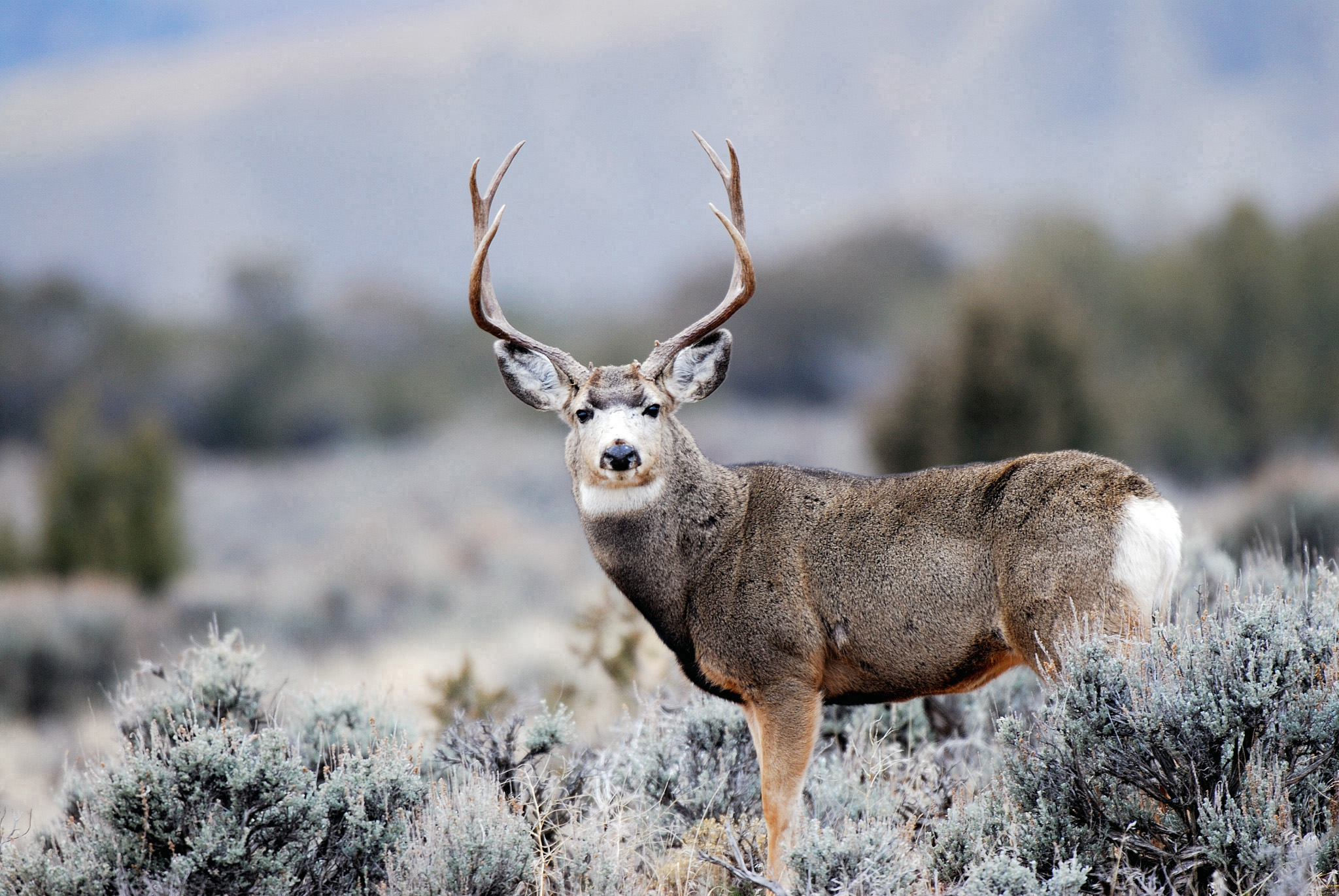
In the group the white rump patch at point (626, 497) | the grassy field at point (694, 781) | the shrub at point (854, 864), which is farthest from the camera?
the white rump patch at point (626, 497)

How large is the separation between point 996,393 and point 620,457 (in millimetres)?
15542

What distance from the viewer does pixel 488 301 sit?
6469mm

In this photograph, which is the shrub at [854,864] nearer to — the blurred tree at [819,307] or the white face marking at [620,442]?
the white face marking at [620,442]

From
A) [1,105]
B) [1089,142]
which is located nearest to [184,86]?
[1,105]

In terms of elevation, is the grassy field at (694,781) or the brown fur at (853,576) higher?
the brown fur at (853,576)

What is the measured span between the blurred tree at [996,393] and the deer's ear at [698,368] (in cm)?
1285

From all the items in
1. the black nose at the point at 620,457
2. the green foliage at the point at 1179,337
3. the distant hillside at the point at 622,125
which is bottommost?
the black nose at the point at 620,457

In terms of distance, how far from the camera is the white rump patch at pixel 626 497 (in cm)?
585

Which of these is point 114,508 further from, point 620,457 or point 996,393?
point 620,457

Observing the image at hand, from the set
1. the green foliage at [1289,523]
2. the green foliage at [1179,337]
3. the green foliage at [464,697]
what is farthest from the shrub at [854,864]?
the green foliage at [1179,337]

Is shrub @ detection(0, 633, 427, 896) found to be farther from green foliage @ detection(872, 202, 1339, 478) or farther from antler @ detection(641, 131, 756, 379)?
green foliage @ detection(872, 202, 1339, 478)

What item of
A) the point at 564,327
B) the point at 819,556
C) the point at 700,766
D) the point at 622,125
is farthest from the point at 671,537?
the point at 622,125

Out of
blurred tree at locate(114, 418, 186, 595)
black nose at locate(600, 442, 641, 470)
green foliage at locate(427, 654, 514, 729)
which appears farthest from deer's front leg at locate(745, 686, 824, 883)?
blurred tree at locate(114, 418, 186, 595)

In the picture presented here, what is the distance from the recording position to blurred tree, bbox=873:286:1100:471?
19.7 metres
